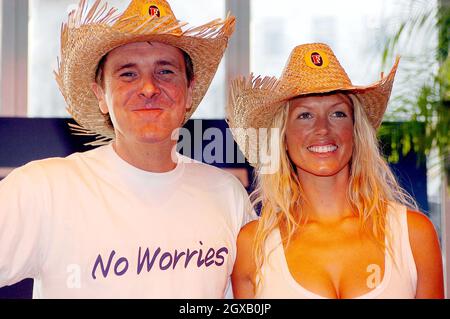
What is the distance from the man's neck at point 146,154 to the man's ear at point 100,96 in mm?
111

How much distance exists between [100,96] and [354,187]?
756 millimetres

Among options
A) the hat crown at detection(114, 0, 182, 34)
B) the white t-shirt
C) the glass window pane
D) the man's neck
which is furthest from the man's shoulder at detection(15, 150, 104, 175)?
the glass window pane

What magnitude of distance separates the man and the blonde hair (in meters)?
0.09

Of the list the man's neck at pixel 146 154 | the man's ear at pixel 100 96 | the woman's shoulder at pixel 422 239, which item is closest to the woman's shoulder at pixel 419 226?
the woman's shoulder at pixel 422 239

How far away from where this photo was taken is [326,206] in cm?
194

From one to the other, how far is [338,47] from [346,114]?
1.84 meters

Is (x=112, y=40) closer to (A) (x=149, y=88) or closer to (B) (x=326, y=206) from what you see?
(A) (x=149, y=88)

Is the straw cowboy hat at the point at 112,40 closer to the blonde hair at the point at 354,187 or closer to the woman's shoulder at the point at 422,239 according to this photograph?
the blonde hair at the point at 354,187

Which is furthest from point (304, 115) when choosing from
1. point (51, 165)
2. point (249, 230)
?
point (51, 165)

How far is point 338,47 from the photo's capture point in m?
3.67

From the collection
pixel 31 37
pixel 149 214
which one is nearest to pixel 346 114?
pixel 149 214

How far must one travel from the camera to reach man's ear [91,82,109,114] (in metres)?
1.97

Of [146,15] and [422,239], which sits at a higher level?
[146,15]
